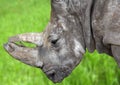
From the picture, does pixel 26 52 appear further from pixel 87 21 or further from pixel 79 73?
pixel 79 73

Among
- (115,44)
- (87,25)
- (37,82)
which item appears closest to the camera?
(115,44)

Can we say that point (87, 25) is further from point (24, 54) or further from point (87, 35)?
point (24, 54)

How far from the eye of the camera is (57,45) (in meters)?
3.13

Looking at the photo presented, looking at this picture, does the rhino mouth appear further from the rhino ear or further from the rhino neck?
the rhino neck

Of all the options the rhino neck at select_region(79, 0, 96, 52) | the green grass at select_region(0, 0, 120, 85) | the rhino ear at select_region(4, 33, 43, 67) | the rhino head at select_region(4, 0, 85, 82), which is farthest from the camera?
the green grass at select_region(0, 0, 120, 85)

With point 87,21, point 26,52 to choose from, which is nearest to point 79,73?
point 26,52

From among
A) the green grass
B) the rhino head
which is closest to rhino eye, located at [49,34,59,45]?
the rhino head

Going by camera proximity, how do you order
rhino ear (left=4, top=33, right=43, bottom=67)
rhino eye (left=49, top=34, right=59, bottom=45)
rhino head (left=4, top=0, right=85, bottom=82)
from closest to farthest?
1. rhino head (left=4, top=0, right=85, bottom=82)
2. rhino eye (left=49, top=34, right=59, bottom=45)
3. rhino ear (left=4, top=33, right=43, bottom=67)

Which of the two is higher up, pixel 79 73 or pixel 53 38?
pixel 53 38

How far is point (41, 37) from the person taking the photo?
3.29m

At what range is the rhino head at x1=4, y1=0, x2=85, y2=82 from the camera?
3004 millimetres

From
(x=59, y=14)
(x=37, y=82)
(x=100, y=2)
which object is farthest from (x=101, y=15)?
(x=37, y=82)

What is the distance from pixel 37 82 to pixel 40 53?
1838 millimetres

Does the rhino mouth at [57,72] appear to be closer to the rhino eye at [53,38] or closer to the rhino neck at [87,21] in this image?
the rhino eye at [53,38]
